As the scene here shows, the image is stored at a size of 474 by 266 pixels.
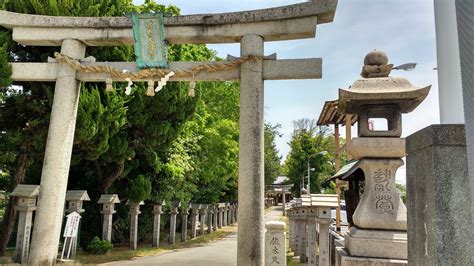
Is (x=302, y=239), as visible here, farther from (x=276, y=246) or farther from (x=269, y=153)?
(x=269, y=153)

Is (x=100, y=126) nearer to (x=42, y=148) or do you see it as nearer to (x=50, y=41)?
(x=42, y=148)

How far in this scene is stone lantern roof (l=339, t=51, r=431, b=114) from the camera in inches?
223

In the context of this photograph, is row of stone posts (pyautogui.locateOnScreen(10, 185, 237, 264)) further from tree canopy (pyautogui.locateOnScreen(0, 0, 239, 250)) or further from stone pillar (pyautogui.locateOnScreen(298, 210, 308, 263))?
stone pillar (pyautogui.locateOnScreen(298, 210, 308, 263))

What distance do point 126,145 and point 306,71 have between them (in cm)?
747

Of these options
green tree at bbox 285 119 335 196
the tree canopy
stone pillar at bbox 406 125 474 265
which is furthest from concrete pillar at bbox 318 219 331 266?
green tree at bbox 285 119 335 196

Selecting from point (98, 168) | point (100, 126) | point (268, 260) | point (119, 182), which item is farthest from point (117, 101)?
point (268, 260)

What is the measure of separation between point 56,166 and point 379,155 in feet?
24.7

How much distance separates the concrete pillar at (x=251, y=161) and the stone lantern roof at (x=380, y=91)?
8.64ft

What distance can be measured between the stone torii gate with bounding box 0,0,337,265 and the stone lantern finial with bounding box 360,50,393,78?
2.22 meters

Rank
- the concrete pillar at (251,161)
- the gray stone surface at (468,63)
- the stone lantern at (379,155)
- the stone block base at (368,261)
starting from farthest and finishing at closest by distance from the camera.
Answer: the concrete pillar at (251,161) → the stone lantern at (379,155) → the stone block base at (368,261) → the gray stone surface at (468,63)

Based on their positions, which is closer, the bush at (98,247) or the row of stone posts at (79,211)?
Answer: the row of stone posts at (79,211)

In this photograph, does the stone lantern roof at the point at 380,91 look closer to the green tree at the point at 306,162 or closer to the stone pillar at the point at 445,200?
the stone pillar at the point at 445,200

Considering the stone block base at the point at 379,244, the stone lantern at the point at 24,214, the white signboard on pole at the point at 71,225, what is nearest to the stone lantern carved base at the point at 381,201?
the stone block base at the point at 379,244

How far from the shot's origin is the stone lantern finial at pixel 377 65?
244 inches
